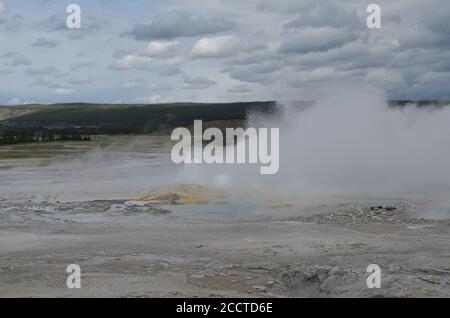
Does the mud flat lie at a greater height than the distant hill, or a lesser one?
lesser

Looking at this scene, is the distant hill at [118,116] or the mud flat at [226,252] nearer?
the mud flat at [226,252]

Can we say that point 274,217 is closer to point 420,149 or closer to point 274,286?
point 274,286

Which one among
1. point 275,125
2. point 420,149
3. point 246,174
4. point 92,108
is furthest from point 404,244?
point 92,108

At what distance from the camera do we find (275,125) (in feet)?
116

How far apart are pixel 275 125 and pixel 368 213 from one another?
17.5 m

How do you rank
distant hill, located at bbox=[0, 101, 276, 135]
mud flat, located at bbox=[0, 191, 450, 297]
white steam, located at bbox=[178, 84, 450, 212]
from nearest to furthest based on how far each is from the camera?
mud flat, located at bbox=[0, 191, 450, 297] → white steam, located at bbox=[178, 84, 450, 212] → distant hill, located at bbox=[0, 101, 276, 135]

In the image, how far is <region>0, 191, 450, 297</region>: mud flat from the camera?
992 centimetres

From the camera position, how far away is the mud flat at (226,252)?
32.6 feet

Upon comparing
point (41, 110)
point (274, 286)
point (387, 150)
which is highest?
point (41, 110)

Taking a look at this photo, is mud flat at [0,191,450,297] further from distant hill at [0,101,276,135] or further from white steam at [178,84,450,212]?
distant hill at [0,101,276,135]

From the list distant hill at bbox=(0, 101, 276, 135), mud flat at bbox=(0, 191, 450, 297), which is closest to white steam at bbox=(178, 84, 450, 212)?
mud flat at bbox=(0, 191, 450, 297)

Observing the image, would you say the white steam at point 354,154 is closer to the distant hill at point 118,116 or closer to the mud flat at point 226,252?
the mud flat at point 226,252

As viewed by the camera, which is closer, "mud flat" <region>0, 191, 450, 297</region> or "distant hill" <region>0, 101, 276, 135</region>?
"mud flat" <region>0, 191, 450, 297</region>

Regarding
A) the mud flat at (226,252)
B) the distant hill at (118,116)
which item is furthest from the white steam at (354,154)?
the distant hill at (118,116)
